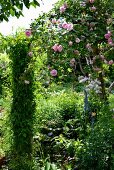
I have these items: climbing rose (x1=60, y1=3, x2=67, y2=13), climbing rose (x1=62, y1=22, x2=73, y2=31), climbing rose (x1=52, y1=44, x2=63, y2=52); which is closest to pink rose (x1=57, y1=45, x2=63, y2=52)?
climbing rose (x1=52, y1=44, x2=63, y2=52)

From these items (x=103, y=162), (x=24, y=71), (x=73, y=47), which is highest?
(x=73, y=47)

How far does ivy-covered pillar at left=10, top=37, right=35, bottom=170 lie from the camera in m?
4.75

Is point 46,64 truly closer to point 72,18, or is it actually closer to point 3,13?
point 72,18

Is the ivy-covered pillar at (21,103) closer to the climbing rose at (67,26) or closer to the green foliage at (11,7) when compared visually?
the climbing rose at (67,26)

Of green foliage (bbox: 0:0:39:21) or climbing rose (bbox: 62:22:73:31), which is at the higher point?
climbing rose (bbox: 62:22:73:31)

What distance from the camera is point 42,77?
5.90 m

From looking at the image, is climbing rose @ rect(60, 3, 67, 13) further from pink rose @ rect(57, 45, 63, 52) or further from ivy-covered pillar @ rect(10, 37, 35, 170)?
ivy-covered pillar @ rect(10, 37, 35, 170)

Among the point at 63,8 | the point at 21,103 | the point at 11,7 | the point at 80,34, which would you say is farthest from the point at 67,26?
the point at 11,7

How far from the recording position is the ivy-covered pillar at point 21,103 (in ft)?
15.6

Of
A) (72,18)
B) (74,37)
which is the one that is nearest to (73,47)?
(74,37)

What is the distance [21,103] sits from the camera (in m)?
4.77

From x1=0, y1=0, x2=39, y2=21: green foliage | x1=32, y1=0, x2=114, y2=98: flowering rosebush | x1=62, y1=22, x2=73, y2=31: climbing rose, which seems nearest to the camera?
x1=0, y1=0, x2=39, y2=21: green foliage

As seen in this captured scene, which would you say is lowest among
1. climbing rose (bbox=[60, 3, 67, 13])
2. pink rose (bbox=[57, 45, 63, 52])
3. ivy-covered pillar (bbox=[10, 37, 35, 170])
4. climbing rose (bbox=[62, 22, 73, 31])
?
ivy-covered pillar (bbox=[10, 37, 35, 170])

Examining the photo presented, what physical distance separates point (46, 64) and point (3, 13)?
2.79 metres
